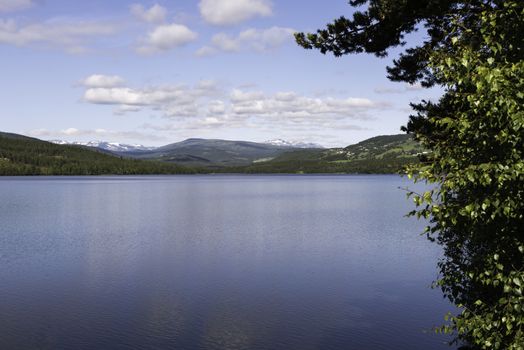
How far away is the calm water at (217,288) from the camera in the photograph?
88.0ft

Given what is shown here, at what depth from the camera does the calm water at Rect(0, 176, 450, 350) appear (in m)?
26.8

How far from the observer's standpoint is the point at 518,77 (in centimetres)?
986

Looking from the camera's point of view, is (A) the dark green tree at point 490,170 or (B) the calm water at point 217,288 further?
(B) the calm water at point 217,288

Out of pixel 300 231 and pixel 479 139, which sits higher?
→ pixel 479 139

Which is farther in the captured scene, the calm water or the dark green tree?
the calm water

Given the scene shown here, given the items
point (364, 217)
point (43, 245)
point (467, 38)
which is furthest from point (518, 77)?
point (364, 217)

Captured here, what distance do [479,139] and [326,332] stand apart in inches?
777

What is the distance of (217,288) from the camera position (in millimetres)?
36750

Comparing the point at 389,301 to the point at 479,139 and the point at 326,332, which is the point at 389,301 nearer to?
the point at 326,332

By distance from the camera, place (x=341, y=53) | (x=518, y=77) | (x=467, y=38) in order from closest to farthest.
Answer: (x=518, y=77) < (x=467, y=38) < (x=341, y=53)

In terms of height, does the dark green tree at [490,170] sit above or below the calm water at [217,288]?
above

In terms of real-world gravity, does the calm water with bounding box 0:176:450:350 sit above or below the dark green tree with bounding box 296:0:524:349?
below

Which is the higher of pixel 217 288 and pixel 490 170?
pixel 490 170

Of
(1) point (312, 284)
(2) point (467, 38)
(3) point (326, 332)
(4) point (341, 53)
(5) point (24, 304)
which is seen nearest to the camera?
(2) point (467, 38)
